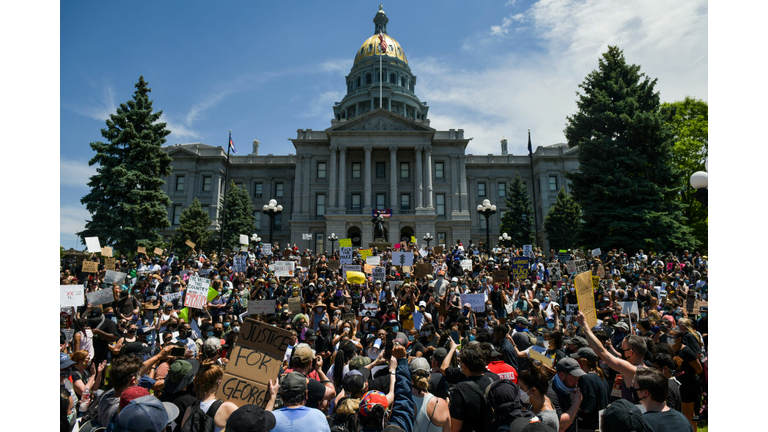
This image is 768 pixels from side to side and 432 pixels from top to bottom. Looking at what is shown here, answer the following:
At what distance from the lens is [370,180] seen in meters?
53.8

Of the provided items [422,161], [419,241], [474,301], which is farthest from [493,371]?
Answer: [422,161]

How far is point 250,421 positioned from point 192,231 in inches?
1788

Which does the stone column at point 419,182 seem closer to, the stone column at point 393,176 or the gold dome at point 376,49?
the stone column at point 393,176

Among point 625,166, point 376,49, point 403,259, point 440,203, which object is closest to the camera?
point 403,259

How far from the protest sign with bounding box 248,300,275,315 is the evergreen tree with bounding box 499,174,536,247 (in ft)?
130

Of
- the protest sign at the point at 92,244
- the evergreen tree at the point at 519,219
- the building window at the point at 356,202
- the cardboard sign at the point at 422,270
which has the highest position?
the building window at the point at 356,202

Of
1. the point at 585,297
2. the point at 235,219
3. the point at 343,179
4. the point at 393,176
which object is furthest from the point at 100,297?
the point at 393,176

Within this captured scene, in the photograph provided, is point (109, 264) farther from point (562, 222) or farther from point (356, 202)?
point (562, 222)

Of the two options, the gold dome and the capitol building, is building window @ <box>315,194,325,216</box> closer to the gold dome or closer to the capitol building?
the capitol building

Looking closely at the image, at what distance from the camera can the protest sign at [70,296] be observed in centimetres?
1012

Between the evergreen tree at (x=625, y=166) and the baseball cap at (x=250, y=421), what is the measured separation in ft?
88.8

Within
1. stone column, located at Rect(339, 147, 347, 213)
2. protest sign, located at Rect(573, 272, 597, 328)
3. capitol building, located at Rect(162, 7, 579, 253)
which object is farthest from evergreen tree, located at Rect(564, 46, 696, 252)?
stone column, located at Rect(339, 147, 347, 213)

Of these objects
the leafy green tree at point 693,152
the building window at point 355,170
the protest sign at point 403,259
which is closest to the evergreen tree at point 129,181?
the protest sign at point 403,259

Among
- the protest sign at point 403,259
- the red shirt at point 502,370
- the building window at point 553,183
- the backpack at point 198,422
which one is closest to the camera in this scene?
the backpack at point 198,422
